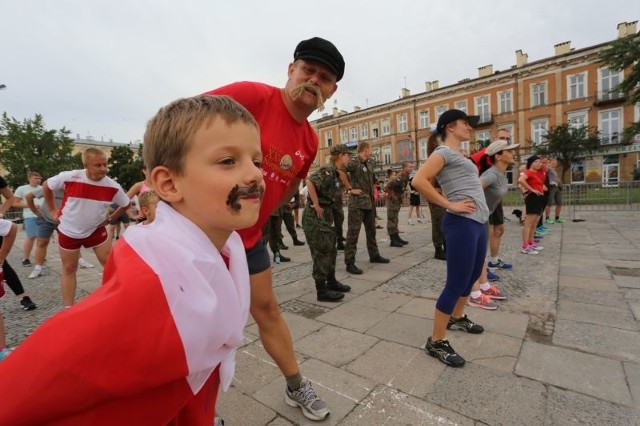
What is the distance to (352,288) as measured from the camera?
4.73 m

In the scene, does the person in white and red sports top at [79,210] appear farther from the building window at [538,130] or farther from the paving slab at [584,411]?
the building window at [538,130]

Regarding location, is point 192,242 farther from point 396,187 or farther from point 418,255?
point 396,187

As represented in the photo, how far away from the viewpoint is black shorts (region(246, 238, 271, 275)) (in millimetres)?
1930

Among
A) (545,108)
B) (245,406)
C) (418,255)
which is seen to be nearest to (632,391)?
(245,406)

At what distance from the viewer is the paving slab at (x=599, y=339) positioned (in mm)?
2736

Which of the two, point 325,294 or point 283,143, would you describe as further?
point 325,294

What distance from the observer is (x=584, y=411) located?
2031 mm

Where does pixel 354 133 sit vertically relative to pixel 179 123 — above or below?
above

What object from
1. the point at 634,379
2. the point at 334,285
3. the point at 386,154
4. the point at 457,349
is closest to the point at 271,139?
the point at 457,349

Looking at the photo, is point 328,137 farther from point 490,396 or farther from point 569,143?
point 490,396

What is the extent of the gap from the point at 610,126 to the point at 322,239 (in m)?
40.1

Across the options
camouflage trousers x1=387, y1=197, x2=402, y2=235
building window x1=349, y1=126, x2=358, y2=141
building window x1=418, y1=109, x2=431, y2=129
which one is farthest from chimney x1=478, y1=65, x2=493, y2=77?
camouflage trousers x1=387, y1=197, x2=402, y2=235

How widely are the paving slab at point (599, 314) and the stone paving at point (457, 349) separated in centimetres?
1

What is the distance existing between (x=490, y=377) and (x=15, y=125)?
1615 inches
